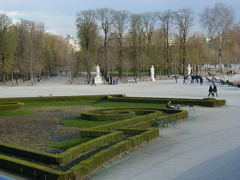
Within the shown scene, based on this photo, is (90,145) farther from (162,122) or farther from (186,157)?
(162,122)

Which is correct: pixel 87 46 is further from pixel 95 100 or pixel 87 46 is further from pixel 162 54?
pixel 95 100

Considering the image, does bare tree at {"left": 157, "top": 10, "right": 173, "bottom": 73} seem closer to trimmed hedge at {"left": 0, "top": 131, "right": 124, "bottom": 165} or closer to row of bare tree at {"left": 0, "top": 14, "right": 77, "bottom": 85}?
row of bare tree at {"left": 0, "top": 14, "right": 77, "bottom": 85}

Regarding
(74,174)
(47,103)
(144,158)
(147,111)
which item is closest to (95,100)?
(47,103)

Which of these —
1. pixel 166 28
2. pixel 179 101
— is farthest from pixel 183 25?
pixel 179 101

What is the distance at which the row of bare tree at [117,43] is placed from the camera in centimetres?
6084

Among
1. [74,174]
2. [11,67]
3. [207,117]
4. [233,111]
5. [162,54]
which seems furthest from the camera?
[162,54]

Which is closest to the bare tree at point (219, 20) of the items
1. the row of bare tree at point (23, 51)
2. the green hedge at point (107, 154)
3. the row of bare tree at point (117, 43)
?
the row of bare tree at point (117, 43)

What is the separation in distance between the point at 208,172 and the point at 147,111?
10.6 m

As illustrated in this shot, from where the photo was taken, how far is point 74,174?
9039mm

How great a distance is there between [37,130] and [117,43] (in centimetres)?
5349

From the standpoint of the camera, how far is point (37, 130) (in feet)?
53.2

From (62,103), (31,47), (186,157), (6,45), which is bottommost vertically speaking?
(186,157)

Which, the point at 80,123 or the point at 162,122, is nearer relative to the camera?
the point at 162,122

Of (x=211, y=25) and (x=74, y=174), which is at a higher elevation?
(x=211, y=25)
